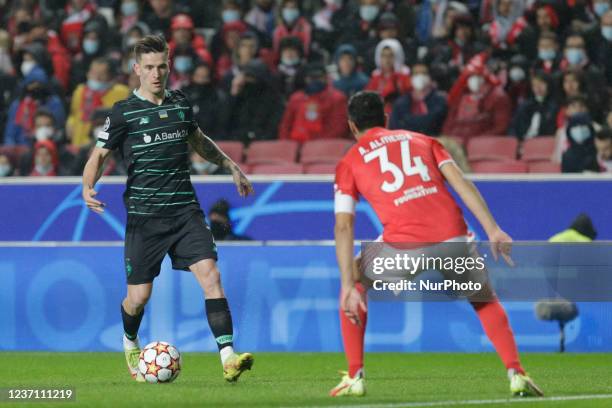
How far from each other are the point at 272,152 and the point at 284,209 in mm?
1876

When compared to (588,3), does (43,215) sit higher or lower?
lower

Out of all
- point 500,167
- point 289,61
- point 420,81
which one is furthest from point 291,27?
point 500,167

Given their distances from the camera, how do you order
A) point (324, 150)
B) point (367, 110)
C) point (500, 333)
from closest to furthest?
point (500, 333), point (367, 110), point (324, 150)

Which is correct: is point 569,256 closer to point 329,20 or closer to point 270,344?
point 270,344

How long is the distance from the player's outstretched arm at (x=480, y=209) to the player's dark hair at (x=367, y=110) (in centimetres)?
46

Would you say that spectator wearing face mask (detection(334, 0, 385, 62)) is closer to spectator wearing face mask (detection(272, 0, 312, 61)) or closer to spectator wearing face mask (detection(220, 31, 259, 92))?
spectator wearing face mask (detection(272, 0, 312, 61))

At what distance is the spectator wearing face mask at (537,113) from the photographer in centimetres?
1603

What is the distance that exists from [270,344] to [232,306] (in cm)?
49

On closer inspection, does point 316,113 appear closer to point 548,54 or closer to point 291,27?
point 291,27

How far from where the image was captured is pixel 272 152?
16.2 m

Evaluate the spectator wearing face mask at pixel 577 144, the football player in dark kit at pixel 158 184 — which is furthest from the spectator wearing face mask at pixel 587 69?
the football player in dark kit at pixel 158 184

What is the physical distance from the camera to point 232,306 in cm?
1229

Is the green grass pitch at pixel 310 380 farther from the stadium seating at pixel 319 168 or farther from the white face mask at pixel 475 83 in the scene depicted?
the white face mask at pixel 475 83

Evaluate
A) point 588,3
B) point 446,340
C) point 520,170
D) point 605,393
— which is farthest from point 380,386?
point 588,3
